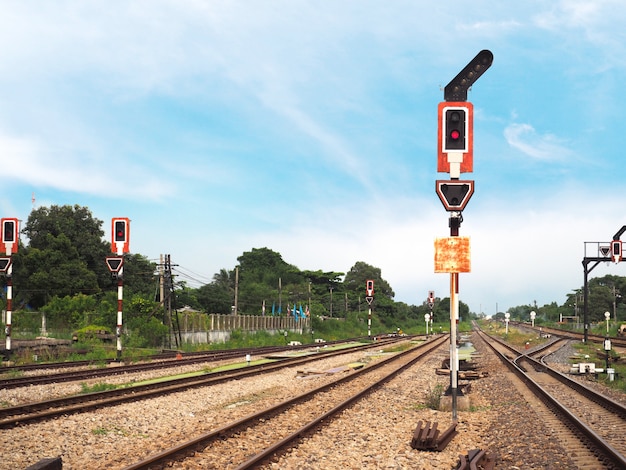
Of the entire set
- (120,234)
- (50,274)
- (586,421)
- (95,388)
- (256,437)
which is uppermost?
(120,234)

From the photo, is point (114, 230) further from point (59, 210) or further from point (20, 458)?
point (59, 210)

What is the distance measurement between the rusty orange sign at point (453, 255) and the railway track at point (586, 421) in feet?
9.62

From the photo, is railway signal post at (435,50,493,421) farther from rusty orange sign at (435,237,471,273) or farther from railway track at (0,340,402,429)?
railway track at (0,340,402,429)

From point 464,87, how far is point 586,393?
8356mm

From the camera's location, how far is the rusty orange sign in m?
9.84

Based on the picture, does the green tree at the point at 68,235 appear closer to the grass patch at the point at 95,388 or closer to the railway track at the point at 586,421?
the grass patch at the point at 95,388

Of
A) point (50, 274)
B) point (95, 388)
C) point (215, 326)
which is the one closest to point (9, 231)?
point (95, 388)

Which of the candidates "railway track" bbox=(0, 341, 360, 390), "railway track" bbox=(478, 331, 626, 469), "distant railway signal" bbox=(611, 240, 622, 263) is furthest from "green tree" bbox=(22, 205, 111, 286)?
"railway track" bbox=(478, 331, 626, 469)

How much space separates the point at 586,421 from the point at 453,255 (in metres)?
3.85

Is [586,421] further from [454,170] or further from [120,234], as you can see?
[120,234]

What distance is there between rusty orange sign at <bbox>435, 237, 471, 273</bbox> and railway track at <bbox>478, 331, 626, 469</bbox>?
293 centimetres

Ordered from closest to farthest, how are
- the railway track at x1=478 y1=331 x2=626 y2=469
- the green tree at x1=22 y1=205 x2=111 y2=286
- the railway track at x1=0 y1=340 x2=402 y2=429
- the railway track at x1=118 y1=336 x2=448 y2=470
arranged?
the railway track at x1=118 y1=336 x2=448 y2=470, the railway track at x1=478 y1=331 x2=626 y2=469, the railway track at x1=0 y1=340 x2=402 y2=429, the green tree at x1=22 y1=205 x2=111 y2=286

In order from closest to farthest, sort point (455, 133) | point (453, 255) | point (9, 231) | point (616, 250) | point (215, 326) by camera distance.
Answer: point (453, 255), point (455, 133), point (9, 231), point (616, 250), point (215, 326)

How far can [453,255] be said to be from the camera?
9883 millimetres
